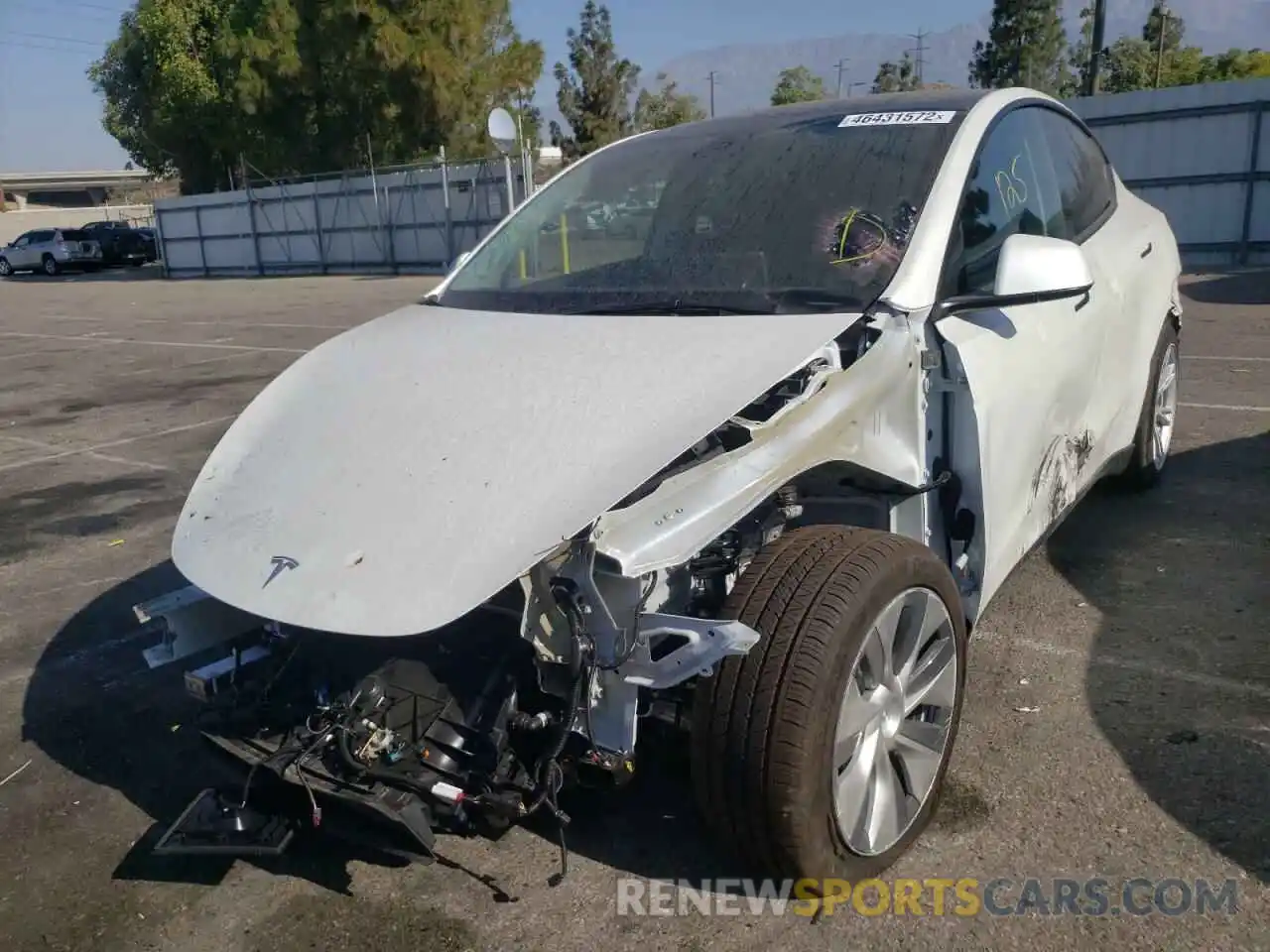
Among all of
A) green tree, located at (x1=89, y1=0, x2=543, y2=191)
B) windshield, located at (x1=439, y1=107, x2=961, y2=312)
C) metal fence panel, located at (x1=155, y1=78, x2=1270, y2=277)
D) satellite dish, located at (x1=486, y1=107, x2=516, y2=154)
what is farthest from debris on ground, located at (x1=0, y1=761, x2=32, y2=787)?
green tree, located at (x1=89, y1=0, x2=543, y2=191)

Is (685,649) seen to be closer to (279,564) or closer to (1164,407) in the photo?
(279,564)

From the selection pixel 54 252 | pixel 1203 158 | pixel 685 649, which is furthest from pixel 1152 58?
pixel 685 649

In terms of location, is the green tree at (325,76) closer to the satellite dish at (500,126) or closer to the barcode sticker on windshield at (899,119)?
the satellite dish at (500,126)

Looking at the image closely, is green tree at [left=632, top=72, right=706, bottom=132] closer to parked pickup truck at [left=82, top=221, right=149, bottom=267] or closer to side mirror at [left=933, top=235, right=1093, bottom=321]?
parked pickup truck at [left=82, top=221, right=149, bottom=267]

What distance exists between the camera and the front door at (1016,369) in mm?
2922

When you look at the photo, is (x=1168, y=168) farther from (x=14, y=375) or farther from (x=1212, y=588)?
(x=14, y=375)

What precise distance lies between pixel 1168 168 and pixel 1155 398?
45.3ft

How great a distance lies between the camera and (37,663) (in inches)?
163

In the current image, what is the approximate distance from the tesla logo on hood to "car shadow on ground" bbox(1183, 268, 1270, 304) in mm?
12311

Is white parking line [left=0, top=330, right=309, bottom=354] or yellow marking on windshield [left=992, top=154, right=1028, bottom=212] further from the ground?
yellow marking on windshield [left=992, top=154, right=1028, bottom=212]

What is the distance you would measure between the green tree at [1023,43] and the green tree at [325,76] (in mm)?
28695

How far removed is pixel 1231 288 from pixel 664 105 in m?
61.1

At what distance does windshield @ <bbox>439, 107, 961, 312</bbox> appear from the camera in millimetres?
3068

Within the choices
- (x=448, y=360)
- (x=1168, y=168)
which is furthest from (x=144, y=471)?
(x=1168, y=168)
